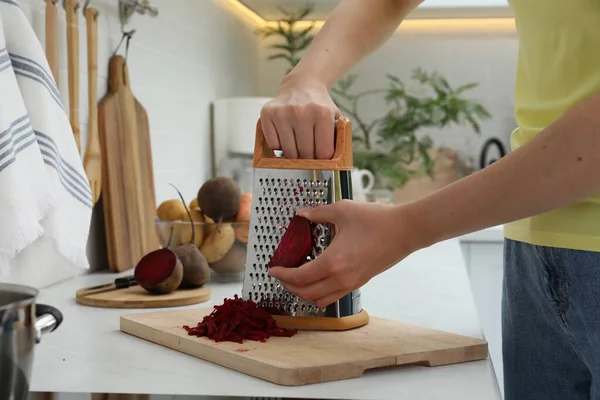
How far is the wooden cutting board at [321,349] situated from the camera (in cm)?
80

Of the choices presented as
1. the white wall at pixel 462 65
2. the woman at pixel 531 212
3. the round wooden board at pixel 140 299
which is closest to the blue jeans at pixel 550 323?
the woman at pixel 531 212

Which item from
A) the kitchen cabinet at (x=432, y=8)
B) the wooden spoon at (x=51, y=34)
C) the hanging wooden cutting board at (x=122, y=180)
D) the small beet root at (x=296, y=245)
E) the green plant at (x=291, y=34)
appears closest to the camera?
the small beet root at (x=296, y=245)

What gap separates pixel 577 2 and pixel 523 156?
21 centimetres

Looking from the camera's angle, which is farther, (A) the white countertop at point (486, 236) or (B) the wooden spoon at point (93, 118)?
(A) the white countertop at point (486, 236)

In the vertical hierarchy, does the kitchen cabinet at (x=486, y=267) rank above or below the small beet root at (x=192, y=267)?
below

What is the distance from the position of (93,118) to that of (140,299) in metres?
0.44

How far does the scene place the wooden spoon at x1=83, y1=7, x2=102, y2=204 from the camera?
4.94 feet

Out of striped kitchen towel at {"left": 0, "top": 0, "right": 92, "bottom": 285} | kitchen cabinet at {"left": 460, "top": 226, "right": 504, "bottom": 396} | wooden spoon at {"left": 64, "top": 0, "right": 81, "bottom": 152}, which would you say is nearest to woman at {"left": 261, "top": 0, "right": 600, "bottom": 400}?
striped kitchen towel at {"left": 0, "top": 0, "right": 92, "bottom": 285}

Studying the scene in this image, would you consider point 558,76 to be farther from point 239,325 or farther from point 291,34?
point 291,34

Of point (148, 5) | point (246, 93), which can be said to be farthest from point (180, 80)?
point (246, 93)

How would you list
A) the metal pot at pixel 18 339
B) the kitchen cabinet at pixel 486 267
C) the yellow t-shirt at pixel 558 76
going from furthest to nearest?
the kitchen cabinet at pixel 486 267
the yellow t-shirt at pixel 558 76
the metal pot at pixel 18 339

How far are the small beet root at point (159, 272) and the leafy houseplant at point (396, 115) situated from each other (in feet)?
5.43

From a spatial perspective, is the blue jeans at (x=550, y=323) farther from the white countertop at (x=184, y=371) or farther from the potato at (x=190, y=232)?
the potato at (x=190, y=232)

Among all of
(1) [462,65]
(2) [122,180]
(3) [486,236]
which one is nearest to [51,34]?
(2) [122,180]
